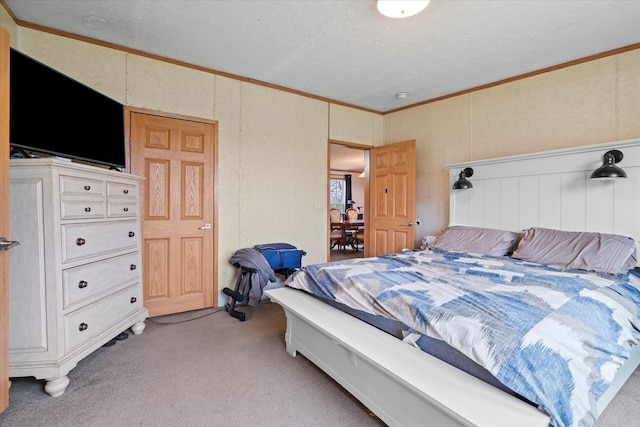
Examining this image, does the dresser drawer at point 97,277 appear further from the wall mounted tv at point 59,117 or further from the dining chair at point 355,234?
the dining chair at point 355,234

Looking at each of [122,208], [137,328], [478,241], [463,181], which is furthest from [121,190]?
[463,181]

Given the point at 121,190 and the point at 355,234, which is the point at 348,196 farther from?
the point at 121,190

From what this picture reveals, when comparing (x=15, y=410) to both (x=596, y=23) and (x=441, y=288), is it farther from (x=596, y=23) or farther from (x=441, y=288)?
(x=596, y=23)

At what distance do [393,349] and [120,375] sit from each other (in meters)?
1.87

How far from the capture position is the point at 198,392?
1.89m

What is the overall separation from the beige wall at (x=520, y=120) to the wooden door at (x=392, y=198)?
35 cm

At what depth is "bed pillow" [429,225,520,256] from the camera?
3.01 metres

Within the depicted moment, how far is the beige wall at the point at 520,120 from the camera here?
2.76 meters

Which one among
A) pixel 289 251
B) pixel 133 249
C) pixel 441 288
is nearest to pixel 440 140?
pixel 289 251

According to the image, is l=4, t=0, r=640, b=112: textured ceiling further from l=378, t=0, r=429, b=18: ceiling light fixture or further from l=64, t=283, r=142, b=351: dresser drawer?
l=64, t=283, r=142, b=351: dresser drawer

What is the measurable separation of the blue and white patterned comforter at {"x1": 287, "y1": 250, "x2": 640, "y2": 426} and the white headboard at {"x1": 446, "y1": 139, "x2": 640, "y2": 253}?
0.69m

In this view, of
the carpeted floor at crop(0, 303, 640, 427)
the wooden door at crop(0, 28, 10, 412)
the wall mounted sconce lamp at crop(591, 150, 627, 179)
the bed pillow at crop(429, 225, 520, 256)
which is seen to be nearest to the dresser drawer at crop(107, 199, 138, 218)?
the wooden door at crop(0, 28, 10, 412)

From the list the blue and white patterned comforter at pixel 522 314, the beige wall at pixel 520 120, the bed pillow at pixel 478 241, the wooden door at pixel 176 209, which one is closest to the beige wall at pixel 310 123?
the beige wall at pixel 520 120

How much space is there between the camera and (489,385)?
1203mm
